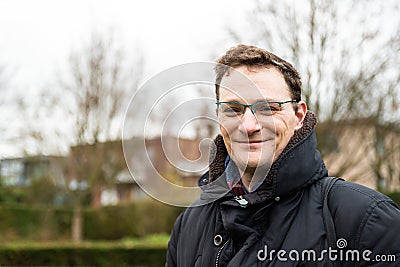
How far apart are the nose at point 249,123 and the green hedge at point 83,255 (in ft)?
40.3

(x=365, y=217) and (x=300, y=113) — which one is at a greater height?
(x=300, y=113)

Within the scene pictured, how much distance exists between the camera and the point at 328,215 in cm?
175

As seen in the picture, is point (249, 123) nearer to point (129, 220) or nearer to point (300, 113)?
point (300, 113)

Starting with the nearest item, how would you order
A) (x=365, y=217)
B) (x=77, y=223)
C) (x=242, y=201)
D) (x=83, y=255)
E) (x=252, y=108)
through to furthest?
(x=365, y=217) → (x=252, y=108) → (x=242, y=201) → (x=83, y=255) → (x=77, y=223)

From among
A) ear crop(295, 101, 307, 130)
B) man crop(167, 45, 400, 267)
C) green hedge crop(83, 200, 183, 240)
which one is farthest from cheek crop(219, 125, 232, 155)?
green hedge crop(83, 200, 183, 240)

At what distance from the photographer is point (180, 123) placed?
2109mm

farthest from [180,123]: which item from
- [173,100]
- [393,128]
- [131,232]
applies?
[131,232]

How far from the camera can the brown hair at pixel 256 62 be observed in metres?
1.85

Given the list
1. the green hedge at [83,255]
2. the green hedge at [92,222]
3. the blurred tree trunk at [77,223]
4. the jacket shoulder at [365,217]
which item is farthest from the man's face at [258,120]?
the blurred tree trunk at [77,223]

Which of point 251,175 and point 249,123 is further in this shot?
point 251,175

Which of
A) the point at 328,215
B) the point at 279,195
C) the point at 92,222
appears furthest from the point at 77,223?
the point at 328,215

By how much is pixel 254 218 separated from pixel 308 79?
30.1 ft

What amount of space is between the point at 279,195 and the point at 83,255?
1328 cm

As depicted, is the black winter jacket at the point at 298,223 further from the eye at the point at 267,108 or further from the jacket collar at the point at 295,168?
the eye at the point at 267,108
